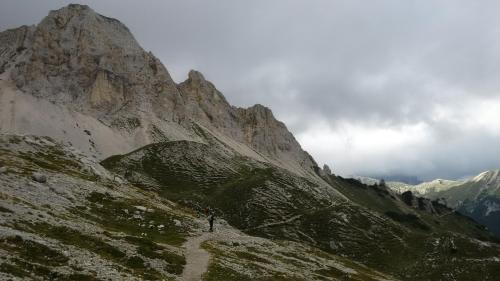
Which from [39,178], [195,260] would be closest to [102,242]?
[195,260]

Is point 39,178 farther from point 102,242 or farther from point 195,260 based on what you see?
point 102,242

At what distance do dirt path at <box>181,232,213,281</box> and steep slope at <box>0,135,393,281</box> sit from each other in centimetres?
54

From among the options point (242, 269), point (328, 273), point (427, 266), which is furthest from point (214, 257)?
point (427, 266)

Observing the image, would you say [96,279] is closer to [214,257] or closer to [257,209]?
[214,257]

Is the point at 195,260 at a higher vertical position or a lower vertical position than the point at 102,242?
lower

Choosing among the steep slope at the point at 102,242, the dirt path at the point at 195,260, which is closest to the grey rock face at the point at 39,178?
the steep slope at the point at 102,242

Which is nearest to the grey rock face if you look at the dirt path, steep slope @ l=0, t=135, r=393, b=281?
steep slope @ l=0, t=135, r=393, b=281

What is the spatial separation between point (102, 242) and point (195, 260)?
42.6 feet

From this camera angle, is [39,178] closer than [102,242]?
No

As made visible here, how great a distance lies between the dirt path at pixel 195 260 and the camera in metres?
49.9

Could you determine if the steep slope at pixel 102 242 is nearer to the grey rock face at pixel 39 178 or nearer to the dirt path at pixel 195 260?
the grey rock face at pixel 39 178

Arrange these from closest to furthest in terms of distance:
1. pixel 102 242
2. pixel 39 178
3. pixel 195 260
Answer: pixel 102 242 < pixel 195 260 < pixel 39 178

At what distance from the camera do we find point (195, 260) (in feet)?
196

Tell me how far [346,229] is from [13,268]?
15687cm
